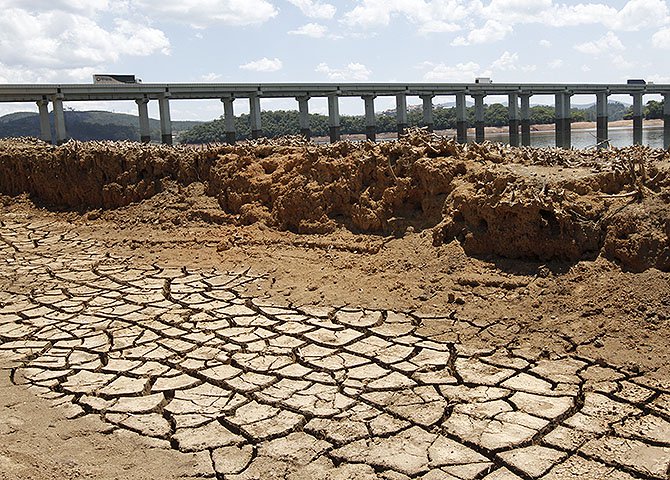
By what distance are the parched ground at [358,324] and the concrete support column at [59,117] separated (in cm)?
2019

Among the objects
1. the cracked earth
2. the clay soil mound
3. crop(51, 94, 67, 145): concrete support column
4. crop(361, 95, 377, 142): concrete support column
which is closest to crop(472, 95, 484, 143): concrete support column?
crop(361, 95, 377, 142): concrete support column

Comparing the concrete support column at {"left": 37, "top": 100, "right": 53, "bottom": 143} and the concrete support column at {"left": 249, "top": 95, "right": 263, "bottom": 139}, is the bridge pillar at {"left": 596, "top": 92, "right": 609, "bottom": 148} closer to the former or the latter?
the concrete support column at {"left": 249, "top": 95, "right": 263, "bottom": 139}

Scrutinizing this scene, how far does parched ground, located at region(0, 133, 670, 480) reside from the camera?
3787mm

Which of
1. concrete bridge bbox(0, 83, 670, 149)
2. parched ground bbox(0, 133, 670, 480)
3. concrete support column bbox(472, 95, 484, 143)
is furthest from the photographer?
concrete support column bbox(472, 95, 484, 143)

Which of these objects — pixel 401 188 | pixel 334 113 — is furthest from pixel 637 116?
pixel 401 188

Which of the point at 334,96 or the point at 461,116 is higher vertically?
the point at 334,96

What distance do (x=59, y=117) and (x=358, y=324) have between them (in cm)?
2647

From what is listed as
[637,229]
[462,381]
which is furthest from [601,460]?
[637,229]

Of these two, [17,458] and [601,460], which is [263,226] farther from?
[601,460]

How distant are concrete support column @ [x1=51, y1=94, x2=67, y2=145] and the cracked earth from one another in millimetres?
23569

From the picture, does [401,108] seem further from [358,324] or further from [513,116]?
[358,324]

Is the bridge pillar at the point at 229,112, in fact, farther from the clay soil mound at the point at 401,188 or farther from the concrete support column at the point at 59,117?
the clay soil mound at the point at 401,188

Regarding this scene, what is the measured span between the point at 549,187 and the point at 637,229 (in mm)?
1047

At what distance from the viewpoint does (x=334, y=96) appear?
37875 mm
